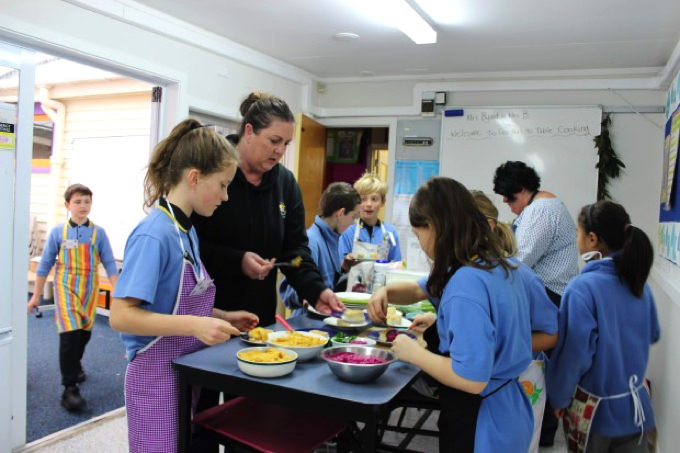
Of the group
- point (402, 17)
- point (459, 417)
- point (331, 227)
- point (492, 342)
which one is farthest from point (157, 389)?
point (402, 17)

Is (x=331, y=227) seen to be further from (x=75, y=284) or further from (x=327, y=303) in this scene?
(x=75, y=284)

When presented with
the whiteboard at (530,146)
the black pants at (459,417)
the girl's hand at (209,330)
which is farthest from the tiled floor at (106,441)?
the whiteboard at (530,146)

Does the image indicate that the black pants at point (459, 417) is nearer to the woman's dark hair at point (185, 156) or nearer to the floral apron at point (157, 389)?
the floral apron at point (157, 389)

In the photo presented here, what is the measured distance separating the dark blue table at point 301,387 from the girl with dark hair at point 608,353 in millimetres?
698

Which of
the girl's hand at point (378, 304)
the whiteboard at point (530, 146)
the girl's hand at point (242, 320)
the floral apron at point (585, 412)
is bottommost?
the floral apron at point (585, 412)

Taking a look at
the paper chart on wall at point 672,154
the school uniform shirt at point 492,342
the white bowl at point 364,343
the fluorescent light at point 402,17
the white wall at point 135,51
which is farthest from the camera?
the paper chart on wall at point 672,154

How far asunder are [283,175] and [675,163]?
2656 mm

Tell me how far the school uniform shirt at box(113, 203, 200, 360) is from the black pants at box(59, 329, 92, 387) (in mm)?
2315

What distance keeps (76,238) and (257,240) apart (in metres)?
2.55

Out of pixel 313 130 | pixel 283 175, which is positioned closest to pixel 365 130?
pixel 313 130

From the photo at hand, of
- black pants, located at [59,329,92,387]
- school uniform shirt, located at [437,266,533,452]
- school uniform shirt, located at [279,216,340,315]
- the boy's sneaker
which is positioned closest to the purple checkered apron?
school uniform shirt, located at [437,266,533,452]

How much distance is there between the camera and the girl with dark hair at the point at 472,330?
133 centimetres

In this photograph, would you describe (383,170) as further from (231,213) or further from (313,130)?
(231,213)

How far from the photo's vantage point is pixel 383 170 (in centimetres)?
674
